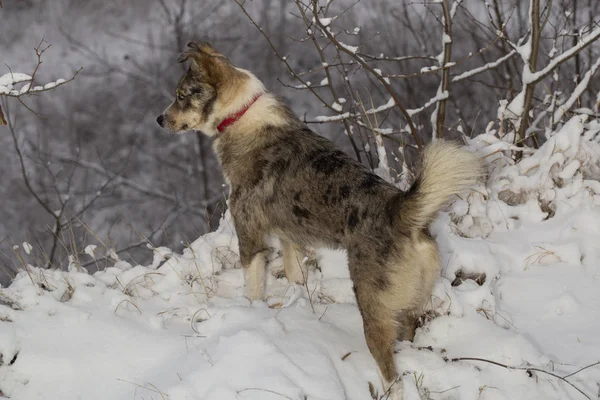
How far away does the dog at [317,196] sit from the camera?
10.3ft

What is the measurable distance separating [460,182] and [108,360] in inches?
83.9

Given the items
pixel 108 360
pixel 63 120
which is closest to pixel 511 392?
pixel 108 360

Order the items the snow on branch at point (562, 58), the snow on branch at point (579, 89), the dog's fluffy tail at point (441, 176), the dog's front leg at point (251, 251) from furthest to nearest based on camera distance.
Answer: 1. the snow on branch at point (579, 89)
2. the snow on branch at point (562, 58)
3. the dog's front leg at point (251, 251)
4. the dog's fluffy tail at point (441, 176)

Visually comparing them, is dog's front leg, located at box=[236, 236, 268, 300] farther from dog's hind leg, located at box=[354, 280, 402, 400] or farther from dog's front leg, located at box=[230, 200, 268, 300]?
dog's hind leg, located at box=[354, 280, 402, 400]

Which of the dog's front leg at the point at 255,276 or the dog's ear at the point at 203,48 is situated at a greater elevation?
the dog's ear at the point at 203,48

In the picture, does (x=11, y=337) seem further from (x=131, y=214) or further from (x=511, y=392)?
(x=131, y=214)

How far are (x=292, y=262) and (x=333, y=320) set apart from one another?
729 mm

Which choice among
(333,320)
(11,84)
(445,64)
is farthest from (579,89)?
(11,84)

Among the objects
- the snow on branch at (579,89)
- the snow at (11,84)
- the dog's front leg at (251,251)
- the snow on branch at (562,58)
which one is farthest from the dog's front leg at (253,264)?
the snow on branch at (579,89)

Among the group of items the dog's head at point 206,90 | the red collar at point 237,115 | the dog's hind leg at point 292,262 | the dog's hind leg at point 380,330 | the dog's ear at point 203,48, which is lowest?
the dog's hind leg at point 380,330

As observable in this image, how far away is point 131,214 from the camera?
1723 cm

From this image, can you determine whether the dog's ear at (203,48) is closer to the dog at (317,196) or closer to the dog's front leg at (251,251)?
the dog at (317,196)

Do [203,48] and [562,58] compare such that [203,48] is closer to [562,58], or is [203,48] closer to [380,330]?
[380,330]

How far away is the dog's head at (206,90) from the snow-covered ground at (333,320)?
0.95m
